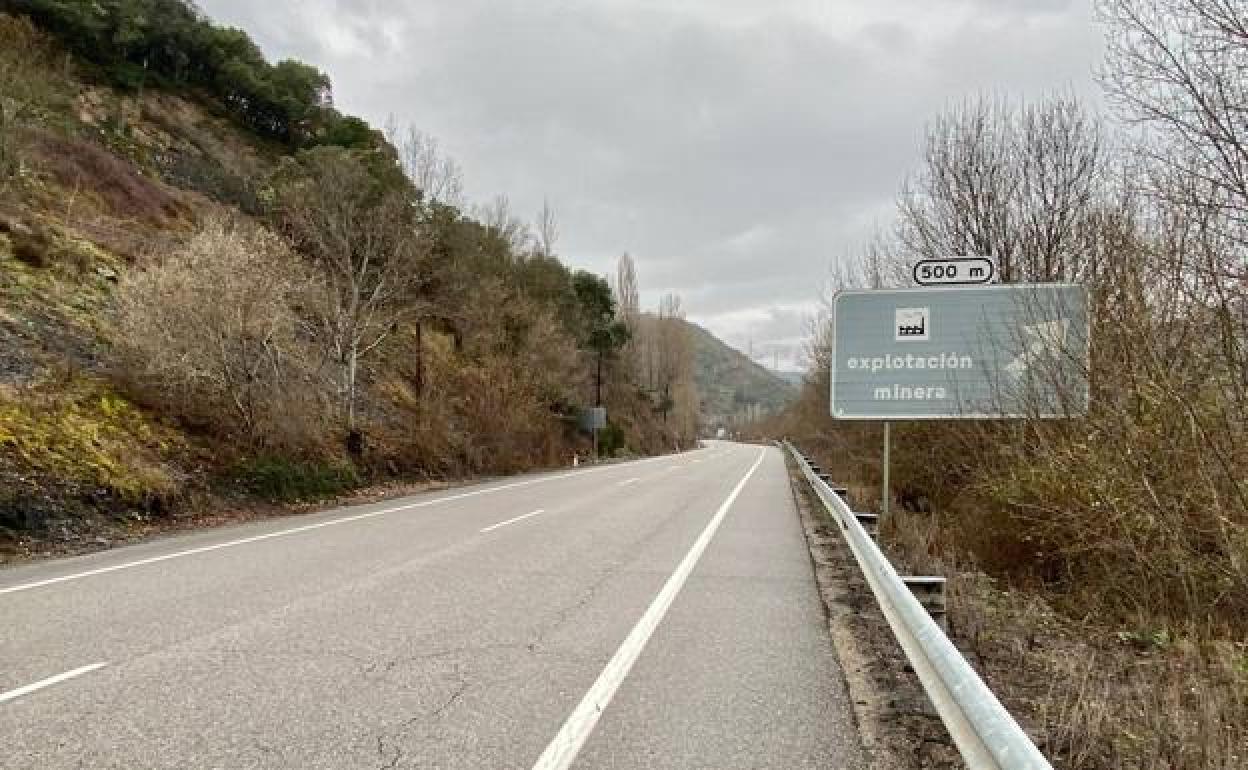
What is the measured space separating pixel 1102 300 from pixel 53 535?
1360 cm

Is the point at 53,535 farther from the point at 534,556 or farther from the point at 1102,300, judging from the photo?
the point at 1102,300

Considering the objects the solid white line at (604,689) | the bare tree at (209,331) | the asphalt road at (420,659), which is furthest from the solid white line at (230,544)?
the solid white line at (604,689)

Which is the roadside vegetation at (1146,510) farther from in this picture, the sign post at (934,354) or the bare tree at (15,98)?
the bare tree at (15,98)

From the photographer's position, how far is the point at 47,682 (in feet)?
16.1

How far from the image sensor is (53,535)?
11.5 meters

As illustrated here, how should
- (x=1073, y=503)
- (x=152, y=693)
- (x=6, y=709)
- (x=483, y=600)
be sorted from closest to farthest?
1. (x=6, y=709)
2. (x=152, y=693)
3. (x=483, y=600)
4. (x=1073, y=503)

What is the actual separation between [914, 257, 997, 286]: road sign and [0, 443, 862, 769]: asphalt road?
14.3 feet

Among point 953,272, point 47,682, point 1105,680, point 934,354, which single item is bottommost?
point 47,682

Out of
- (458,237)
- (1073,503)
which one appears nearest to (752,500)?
(1073,503)

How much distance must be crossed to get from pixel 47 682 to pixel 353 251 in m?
22.4

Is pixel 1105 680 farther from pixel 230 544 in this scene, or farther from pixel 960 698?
pixel 230 544

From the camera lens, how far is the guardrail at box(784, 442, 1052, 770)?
2.58 metres

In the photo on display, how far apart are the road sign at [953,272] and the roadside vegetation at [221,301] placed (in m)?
12.7

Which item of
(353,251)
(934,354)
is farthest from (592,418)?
(934,354)
